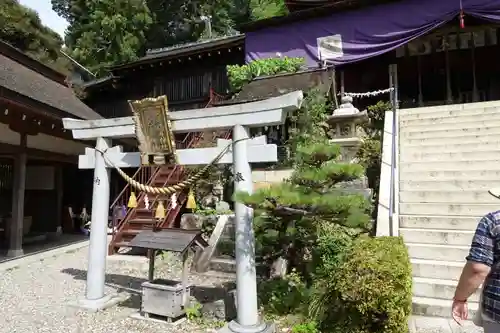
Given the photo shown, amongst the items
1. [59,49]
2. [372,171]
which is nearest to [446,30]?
[372,171]

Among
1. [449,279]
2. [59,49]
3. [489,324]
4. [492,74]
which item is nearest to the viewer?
[489,324]

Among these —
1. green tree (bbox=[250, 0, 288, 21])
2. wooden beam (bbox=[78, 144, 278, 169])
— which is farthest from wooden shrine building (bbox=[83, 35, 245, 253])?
green tree (bbox=[250, 0, 288, 21])

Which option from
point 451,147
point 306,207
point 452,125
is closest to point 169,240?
point 306,207

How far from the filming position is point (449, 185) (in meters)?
6.45

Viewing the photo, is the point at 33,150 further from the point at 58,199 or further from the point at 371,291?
the point at 371,291

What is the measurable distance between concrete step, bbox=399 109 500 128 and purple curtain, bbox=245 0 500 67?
4560 mm

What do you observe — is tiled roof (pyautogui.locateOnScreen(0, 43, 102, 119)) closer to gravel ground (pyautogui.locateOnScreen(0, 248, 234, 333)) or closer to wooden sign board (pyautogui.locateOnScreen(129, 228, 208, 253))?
gravel ground (pyautogui.locateOnScreen(0, 248, 234, 333))

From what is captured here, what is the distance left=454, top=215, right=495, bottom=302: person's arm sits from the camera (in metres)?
2.48

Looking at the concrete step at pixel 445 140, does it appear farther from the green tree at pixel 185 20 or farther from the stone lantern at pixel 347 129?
the green tree at pixel 185 20

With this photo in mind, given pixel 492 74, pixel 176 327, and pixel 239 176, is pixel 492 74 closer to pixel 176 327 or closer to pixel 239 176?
pixel 239 176

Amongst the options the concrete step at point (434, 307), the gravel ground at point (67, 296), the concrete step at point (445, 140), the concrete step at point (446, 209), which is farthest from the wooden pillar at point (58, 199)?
the concrete step at point (434, 307)

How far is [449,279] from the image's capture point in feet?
15.8

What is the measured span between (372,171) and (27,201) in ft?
42.7

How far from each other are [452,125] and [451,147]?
4.58 ft
